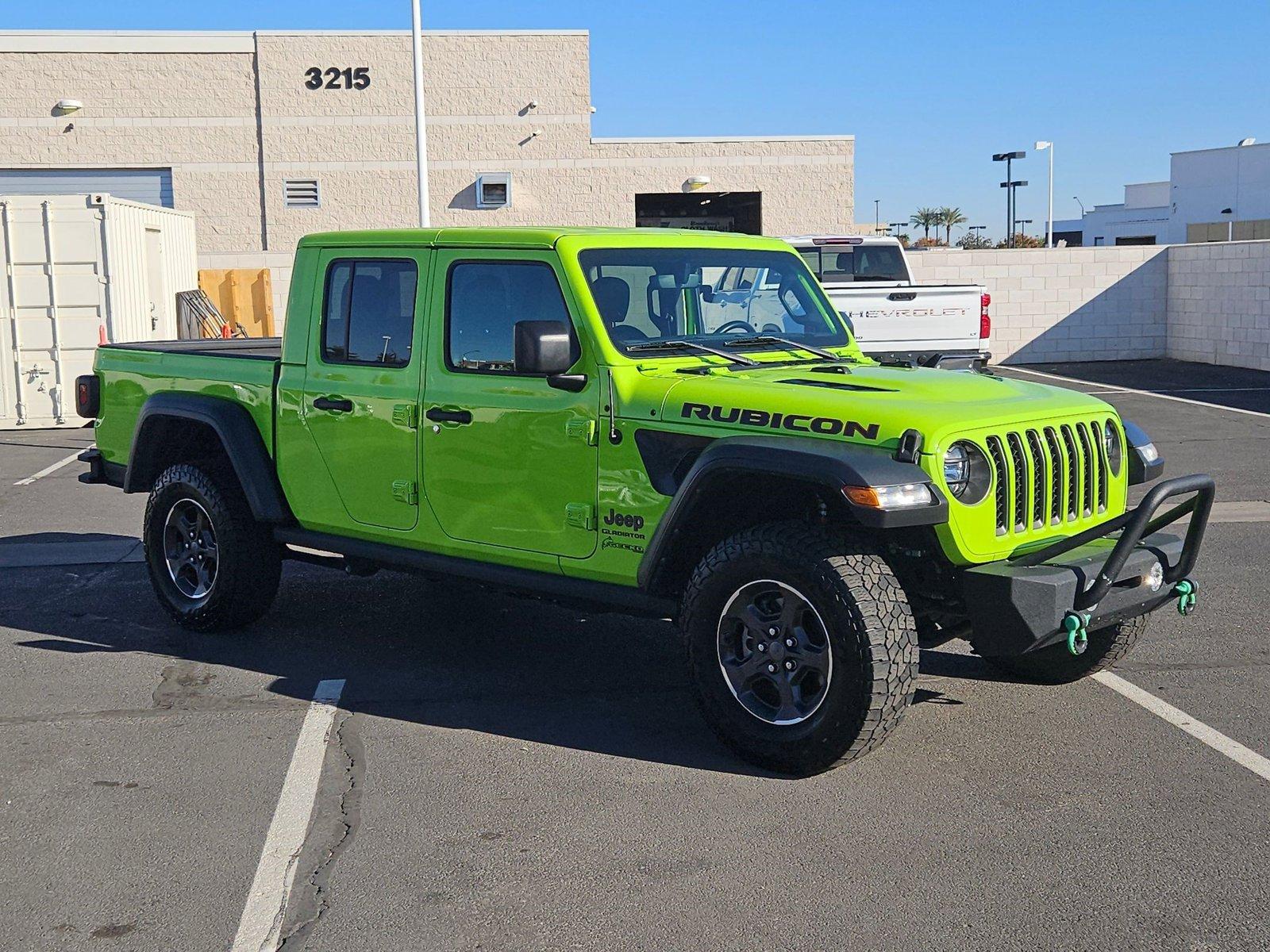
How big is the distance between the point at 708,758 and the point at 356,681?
184 cm

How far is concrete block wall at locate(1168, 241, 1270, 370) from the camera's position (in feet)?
71.5

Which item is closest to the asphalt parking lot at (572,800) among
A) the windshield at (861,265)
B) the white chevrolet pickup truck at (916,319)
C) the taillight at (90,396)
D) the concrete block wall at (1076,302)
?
the taillight at (90,396)

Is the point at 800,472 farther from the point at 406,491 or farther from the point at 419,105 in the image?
the point at 419,105

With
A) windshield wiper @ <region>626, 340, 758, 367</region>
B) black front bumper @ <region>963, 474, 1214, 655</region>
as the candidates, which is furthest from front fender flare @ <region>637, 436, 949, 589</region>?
windshield wiper @ <region>626, 340, 758, 367</region>

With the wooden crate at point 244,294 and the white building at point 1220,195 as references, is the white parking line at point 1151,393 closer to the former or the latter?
the wooden crate at point 244,294

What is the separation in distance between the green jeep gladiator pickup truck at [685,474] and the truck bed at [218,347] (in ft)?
0.50

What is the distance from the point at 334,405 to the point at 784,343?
2077 mm

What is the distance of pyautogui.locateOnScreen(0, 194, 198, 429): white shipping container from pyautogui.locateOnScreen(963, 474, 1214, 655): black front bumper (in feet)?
45.1

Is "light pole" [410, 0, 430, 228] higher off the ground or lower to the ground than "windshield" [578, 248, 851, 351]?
higher

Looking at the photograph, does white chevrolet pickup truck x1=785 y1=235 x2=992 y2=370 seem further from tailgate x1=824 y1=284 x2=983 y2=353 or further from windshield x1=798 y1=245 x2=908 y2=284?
windshield x1=798 y1=245 x2=908 y2=284

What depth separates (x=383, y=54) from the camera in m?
29.4

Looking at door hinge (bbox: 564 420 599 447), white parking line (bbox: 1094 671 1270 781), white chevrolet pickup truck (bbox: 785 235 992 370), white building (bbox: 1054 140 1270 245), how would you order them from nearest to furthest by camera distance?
A: white parking line (bbox: 1094 671 1270 781) < door hinge (bbox: 564 420 599 447) < white chevrolet pickup truck (bbox: 785 235 992 370) < white building (bbox: 1054 140 1270 245)

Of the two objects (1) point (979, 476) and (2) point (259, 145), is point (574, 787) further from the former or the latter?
(2) point (259, 145)

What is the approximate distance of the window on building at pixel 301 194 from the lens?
29625mm
